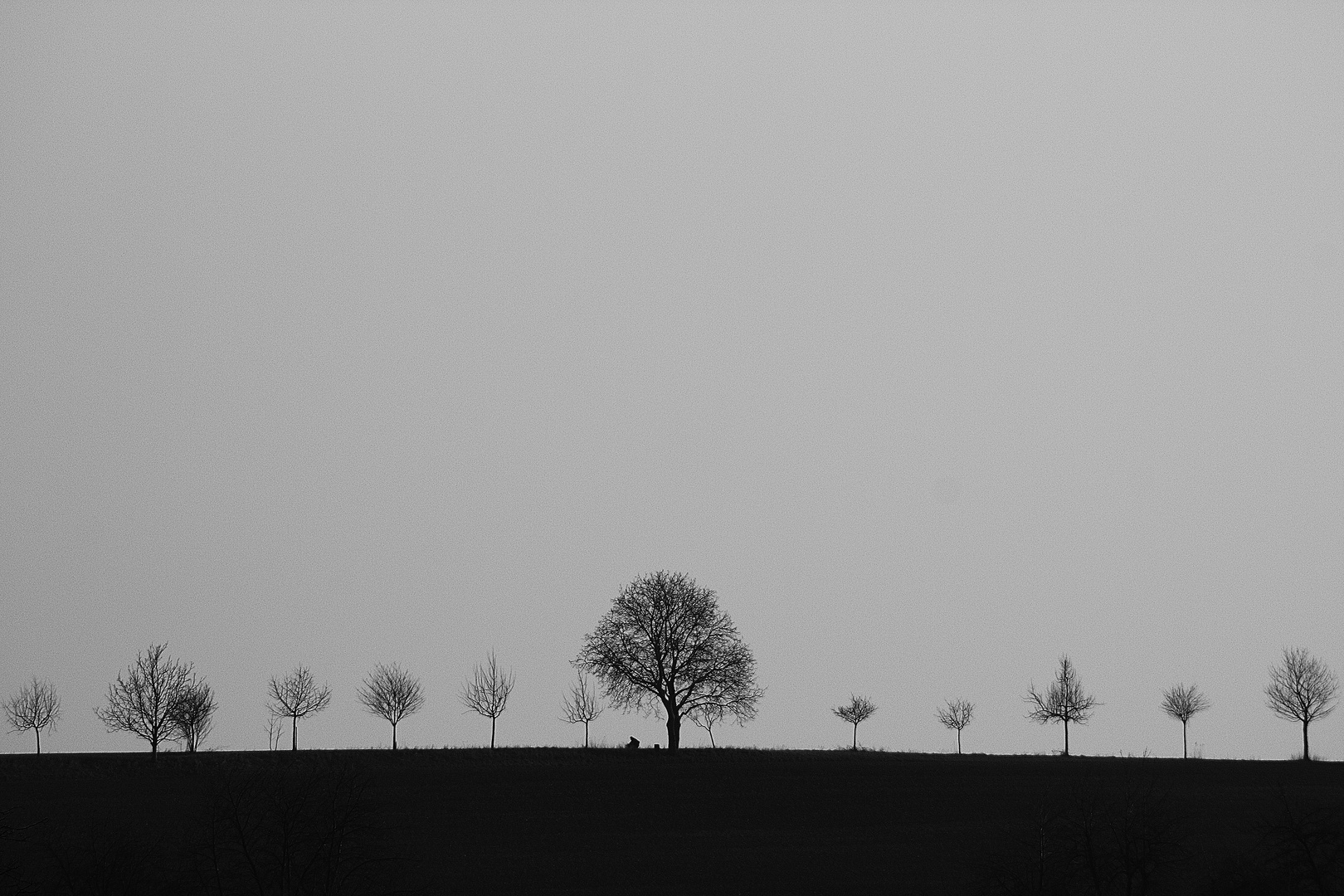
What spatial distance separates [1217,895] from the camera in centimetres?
4038

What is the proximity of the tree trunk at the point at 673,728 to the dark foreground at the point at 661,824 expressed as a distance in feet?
5.51

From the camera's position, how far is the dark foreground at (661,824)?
41.7 meters

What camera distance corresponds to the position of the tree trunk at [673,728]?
7631cm

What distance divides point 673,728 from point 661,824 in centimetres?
2198

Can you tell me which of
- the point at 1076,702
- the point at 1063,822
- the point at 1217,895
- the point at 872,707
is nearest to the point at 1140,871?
the point at 1217,895

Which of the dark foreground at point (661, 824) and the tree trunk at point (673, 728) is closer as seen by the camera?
the dark foreground at point (661, 824)

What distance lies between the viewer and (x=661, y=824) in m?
55.1

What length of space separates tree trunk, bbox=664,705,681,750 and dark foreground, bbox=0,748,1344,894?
1679 millimetres

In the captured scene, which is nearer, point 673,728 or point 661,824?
point 661,824

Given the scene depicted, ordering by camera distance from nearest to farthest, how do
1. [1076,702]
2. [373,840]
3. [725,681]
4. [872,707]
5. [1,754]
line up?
[373,840] < [1,754] < [725,681] < [1076,702] < [872,707]

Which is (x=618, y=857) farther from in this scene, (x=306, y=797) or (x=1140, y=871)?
(x=1140, y=871)

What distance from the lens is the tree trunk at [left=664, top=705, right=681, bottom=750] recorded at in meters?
76.3

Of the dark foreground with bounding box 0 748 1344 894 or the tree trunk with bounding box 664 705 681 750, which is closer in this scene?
the dark foreground with bounding box 0 748 1344 894

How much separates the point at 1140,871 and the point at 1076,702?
4517cm
